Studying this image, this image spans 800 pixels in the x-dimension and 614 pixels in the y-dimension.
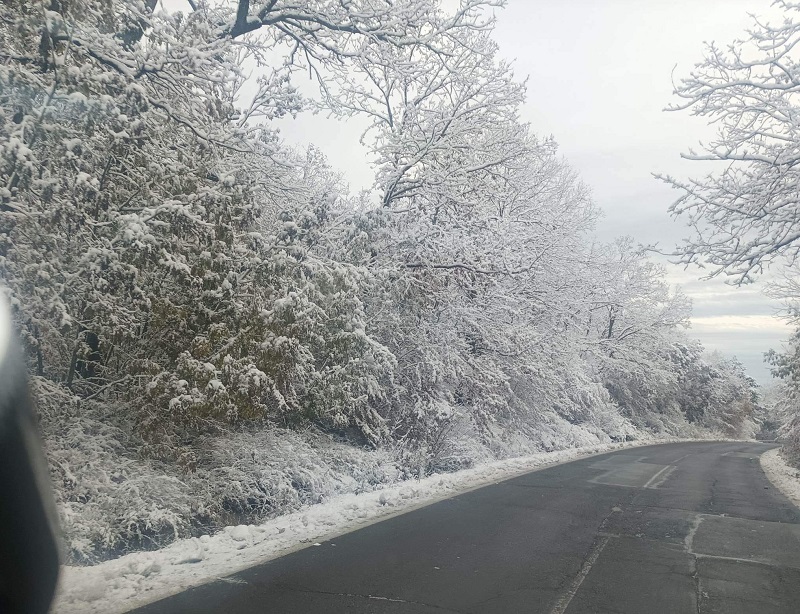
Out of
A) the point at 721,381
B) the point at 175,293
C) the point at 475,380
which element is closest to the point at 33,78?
the point at 175,293

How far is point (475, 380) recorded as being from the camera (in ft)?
54.3

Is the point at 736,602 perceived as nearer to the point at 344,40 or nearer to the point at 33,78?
the point at 33,78

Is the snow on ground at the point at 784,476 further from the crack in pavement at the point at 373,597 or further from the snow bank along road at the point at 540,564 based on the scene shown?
the crack in pavement at the point at 373,597

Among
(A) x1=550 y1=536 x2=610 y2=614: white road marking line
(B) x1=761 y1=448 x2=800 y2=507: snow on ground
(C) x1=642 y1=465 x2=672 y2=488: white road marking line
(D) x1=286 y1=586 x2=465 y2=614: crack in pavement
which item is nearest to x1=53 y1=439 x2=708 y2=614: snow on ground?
(D) x1=286 y1=586 x2=465 y2=614: crack in pavement

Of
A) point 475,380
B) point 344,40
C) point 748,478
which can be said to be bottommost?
point 748,478

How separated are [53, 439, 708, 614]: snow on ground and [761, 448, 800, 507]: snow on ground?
308 inches

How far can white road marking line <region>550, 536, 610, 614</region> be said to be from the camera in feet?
17.8

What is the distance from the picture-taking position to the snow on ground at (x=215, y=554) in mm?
5113

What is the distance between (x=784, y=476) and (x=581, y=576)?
14.8 m

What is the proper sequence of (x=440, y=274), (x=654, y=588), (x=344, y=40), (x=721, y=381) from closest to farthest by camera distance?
(x=654, y=588) → (x=344, y=40) → (x=440, y=274) → (x=721, y=381)

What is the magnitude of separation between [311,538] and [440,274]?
26.8 ft

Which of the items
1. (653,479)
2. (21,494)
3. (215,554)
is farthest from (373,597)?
(653,479)

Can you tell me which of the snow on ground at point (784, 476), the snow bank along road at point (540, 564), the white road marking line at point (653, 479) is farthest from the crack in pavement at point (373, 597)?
the snow on ground at point (784, 476)

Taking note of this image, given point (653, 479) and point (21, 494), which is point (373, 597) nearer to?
point (21, 494)
